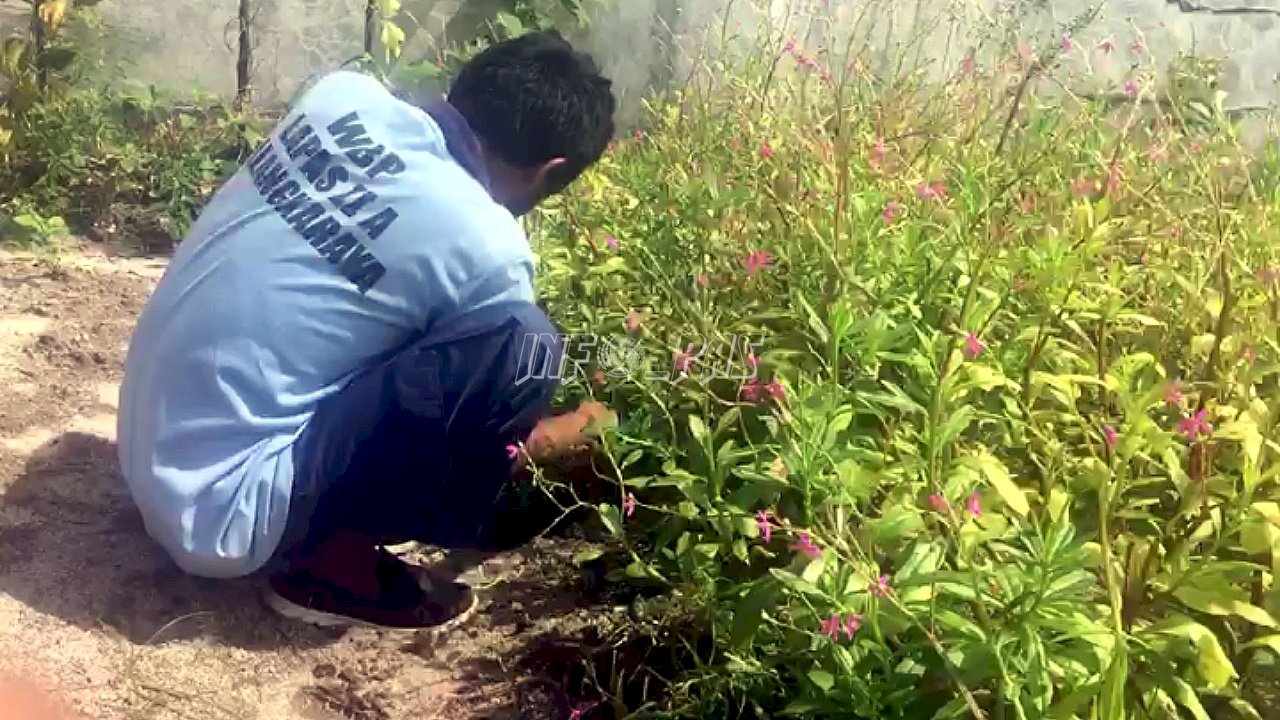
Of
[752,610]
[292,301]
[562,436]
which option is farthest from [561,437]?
[752,610]

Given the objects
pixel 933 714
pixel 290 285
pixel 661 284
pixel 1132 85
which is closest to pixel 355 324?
pixel 290 285

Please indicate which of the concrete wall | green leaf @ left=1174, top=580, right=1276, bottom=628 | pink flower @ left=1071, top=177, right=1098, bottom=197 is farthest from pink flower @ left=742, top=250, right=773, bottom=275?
the concrete wall

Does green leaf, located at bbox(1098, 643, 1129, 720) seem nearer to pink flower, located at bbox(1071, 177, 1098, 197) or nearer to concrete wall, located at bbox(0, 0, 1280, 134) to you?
pink flower, located at bbox(1071, 177, 1098, 197)

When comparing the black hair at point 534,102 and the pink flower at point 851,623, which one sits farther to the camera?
the black hair at point 534,102

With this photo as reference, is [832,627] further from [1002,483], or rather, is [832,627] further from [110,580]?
[110,580]

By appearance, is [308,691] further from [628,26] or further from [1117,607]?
[628,26]

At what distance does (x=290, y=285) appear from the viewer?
6.35ft

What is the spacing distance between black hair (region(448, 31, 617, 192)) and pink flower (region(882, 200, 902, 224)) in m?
0.50

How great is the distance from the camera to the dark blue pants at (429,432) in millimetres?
1975

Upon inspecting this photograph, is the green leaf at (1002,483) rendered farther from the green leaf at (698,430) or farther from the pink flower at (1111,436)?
the green leaf at (698,430)

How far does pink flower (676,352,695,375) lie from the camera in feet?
5.59

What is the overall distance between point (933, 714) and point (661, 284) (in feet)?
2.78

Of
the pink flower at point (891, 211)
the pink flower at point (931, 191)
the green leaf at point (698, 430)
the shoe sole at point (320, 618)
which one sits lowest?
the shoe sole at point (320, 618)
